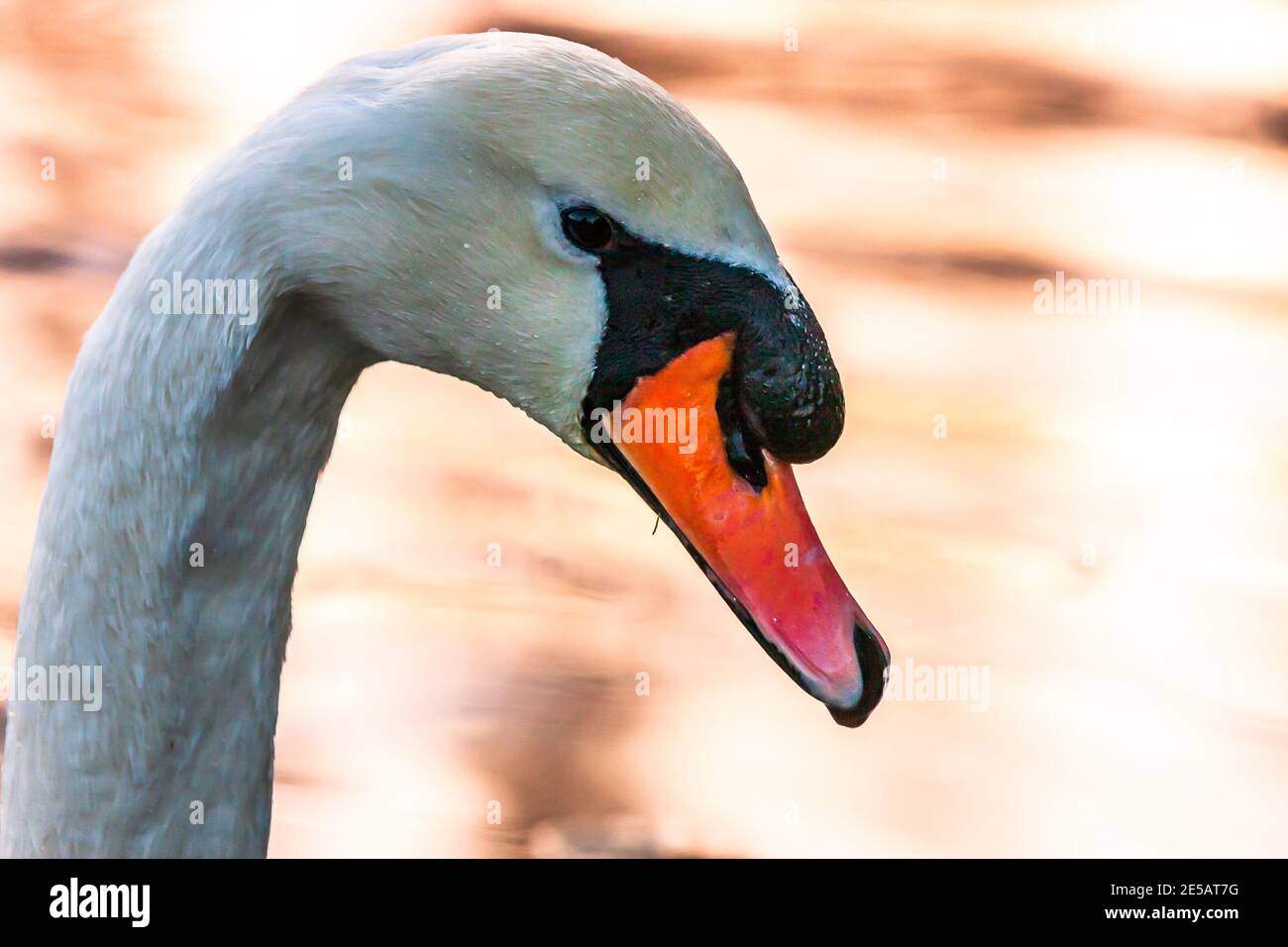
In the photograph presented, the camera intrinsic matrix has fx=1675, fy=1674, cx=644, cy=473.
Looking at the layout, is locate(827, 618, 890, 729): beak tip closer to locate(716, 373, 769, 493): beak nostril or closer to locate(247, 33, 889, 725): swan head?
locate(247, 33, 889, 725): swan head

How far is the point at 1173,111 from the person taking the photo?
6922 millimetres

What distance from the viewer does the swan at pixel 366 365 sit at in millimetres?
1753

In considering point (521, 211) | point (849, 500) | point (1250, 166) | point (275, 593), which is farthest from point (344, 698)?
point (1250, 166)

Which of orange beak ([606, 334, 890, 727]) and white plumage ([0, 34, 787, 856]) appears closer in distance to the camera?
white plumage ([0, 34, 787, 856])

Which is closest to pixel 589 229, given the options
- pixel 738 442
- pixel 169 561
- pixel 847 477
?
pixel 738 442

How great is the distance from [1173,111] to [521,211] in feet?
18.9

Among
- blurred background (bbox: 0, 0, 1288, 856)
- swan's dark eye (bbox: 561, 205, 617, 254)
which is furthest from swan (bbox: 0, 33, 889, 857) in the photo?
blurred background (bbox: 0, 0, 1288, 856)

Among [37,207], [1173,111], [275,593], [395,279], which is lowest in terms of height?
[275,593]

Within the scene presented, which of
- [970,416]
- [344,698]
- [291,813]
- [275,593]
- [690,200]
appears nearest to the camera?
[690,200]

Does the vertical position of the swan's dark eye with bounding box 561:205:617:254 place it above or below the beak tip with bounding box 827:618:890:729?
above

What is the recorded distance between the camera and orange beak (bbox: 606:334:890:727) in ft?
6.16

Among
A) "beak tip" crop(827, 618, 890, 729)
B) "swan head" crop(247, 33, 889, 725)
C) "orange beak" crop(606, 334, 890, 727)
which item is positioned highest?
"swan head" crop(247, 33, 889, 725)

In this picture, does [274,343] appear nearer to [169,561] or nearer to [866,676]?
[169,561]

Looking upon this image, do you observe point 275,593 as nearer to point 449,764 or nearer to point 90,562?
point 90,562
